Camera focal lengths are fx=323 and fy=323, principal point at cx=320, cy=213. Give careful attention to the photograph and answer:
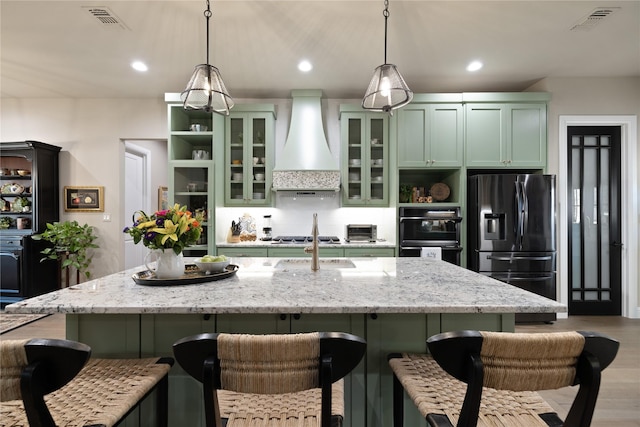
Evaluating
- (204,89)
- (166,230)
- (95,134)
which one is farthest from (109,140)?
(166,230)

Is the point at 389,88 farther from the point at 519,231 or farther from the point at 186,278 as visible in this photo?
the point at 519,231

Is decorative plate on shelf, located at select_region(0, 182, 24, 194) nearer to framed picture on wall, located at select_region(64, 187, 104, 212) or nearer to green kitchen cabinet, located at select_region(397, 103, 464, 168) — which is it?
framed picture on wall, located at select_region(64, 187, 104, 212)

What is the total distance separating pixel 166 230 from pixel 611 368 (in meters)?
3.48

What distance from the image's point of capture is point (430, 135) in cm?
383

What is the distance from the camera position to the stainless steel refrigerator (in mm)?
3527

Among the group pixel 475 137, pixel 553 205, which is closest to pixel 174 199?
pixel 475 137

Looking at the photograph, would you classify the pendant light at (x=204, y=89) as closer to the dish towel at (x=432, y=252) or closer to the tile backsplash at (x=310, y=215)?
the tile backsplash at (x=310, y=215)

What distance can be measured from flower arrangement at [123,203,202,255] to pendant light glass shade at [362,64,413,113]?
1.29m

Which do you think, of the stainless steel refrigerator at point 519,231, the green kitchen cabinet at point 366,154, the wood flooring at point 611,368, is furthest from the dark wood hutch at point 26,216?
the stainless steel refrigerator at point 519,231

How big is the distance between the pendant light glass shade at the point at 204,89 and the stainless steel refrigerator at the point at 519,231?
289cm

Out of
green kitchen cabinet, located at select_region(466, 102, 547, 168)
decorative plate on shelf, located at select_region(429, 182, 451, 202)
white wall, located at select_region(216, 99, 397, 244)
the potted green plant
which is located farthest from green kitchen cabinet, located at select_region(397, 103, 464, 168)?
the potted green plant

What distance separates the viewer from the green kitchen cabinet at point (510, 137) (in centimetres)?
375

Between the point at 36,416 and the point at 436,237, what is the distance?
359cm

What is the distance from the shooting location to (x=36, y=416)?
0.82 metres
